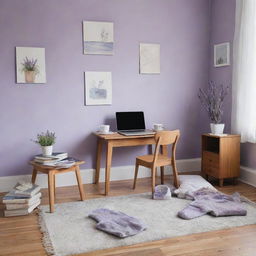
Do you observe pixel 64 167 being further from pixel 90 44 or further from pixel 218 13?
pixel 218 13

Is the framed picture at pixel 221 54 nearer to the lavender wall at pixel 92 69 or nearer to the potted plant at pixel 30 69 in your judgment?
the lavender wall at pixel 92 69

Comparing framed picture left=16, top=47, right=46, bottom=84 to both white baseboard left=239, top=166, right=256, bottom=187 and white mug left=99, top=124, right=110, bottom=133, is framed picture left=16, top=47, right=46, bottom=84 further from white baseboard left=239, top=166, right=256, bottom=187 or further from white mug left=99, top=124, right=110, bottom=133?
white baseboard left=239, top=166, right=256, bottom=187

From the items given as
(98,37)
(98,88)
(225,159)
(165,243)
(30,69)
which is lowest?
(165,243)

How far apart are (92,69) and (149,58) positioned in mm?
762

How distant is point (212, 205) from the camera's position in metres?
3.00

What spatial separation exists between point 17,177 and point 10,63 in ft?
4.21

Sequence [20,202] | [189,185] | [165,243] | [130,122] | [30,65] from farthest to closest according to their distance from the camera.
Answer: [130,122], [30,65], [189,185], [20,202], [165,243]

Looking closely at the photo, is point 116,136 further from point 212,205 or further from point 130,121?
point 212,205

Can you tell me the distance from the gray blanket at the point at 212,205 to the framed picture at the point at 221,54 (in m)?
1.71

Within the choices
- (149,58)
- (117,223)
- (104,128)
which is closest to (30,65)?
(104,128)

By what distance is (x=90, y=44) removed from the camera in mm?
3861

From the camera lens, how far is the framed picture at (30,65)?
11.8ft

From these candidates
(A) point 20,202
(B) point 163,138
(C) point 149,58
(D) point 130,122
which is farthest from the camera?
(C) point 149,58

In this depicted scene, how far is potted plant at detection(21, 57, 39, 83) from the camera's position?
A: 3627 mm
